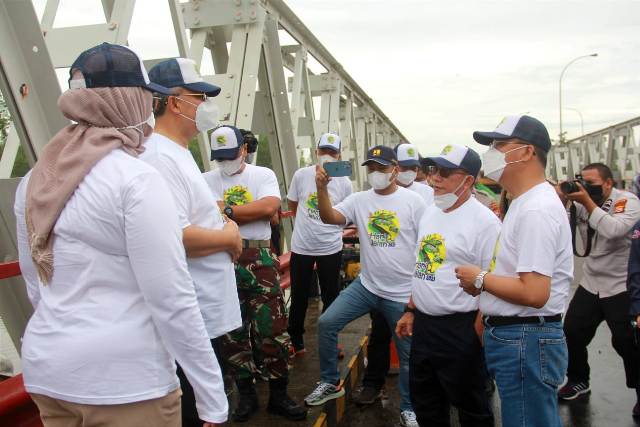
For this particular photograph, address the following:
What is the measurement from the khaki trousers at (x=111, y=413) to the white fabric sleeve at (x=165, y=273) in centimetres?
11

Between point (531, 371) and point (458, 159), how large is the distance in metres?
1.28

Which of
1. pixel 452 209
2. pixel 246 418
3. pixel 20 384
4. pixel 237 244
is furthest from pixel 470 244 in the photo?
pixel 20 384

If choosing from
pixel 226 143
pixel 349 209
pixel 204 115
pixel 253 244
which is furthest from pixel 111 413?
pixel 349 209

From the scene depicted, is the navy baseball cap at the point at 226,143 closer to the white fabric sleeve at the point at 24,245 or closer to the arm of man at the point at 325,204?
the arm of man at the point at 325,204

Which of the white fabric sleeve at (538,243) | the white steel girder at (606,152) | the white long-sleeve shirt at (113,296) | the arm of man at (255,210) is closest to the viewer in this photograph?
the white long-sleeve shirt at (113,296)

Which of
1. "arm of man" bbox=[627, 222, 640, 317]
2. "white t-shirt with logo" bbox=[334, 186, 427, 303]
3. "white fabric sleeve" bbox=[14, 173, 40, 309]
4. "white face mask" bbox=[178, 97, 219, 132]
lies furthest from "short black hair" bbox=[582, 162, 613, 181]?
"white fabric sleeve" bbox=[14, 173, 40, 309]

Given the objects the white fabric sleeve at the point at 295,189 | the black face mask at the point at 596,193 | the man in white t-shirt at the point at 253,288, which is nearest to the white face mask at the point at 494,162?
the man in white t-shirt at the point at 253,288

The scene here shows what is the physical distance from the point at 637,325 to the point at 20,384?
3497 millimetres

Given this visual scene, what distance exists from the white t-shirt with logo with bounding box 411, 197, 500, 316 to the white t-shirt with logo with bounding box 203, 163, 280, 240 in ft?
3.61

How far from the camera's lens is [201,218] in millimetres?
2186

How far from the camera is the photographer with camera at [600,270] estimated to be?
3969 millimetres

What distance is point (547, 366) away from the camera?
2395 mm

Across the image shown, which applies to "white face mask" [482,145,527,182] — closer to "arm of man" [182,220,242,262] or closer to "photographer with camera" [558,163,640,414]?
"arm of man" [182,220,242,262]

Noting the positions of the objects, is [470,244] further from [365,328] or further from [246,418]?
[365,328]
